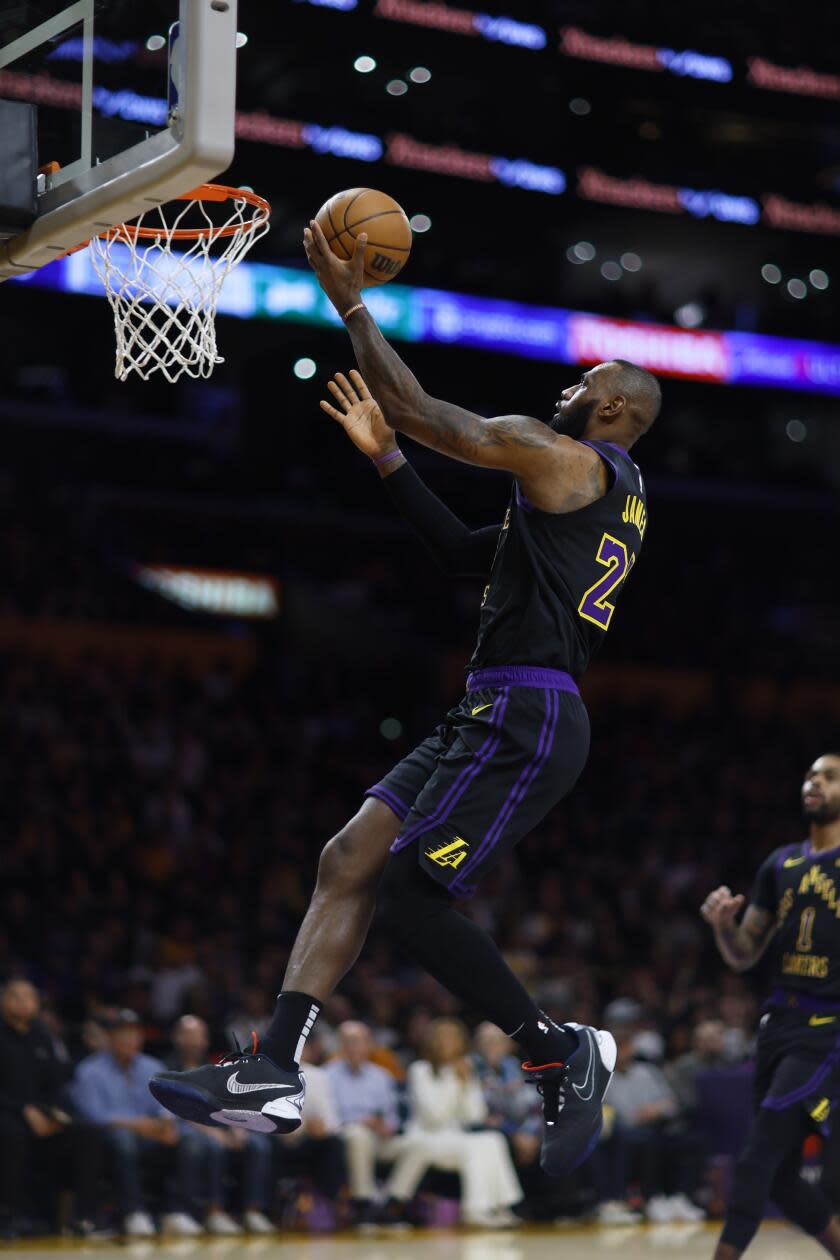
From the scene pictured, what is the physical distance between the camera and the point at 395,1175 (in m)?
12.2

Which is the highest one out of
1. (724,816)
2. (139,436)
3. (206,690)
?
(139,436)

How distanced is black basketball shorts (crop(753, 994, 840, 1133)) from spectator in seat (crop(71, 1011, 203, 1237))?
4447mm

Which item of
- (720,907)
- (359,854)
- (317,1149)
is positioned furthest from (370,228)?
(317,1149)

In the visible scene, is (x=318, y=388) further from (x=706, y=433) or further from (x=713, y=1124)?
(x=713, y=1124)


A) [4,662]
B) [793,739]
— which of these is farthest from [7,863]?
[793,739]

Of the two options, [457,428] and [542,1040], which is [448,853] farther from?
[457,428]

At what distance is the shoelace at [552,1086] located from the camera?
5605 mm

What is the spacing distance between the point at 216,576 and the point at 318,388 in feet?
20.0

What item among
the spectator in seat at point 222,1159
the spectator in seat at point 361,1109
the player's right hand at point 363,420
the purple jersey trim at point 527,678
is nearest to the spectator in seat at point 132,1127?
the spectator in seat at point 222,1159

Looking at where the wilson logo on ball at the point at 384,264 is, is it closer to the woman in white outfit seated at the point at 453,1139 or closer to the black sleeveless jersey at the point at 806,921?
the black sleeveless jersey at the point at 806,921

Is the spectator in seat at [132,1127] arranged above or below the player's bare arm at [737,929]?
below

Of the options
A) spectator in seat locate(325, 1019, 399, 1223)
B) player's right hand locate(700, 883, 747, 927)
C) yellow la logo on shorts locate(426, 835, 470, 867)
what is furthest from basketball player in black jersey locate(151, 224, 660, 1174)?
spectator in seat locate(325, 1019, 399, 1223)

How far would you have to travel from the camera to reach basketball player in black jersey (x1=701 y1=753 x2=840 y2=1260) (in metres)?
8.15

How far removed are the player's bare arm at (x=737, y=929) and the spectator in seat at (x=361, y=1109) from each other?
14.2 feet
